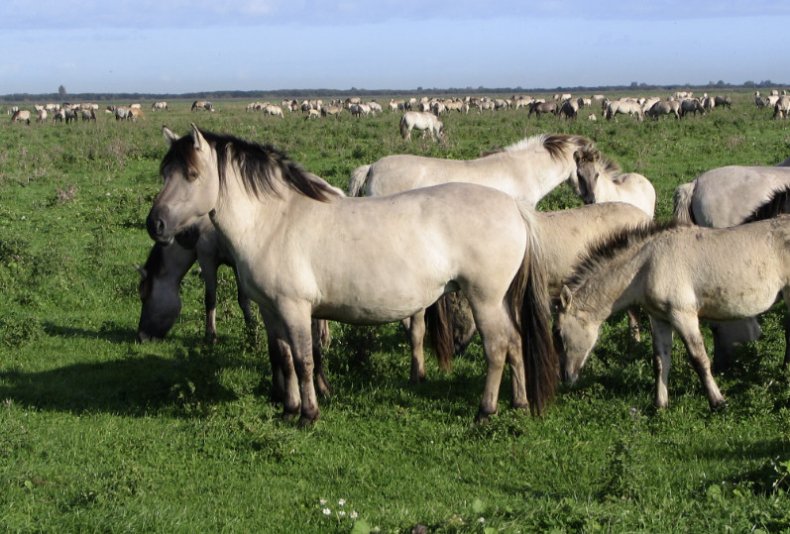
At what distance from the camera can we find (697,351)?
7012mm

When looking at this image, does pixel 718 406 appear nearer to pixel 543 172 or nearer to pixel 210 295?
pixel 543 172

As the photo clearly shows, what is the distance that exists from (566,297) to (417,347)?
4.76 feet

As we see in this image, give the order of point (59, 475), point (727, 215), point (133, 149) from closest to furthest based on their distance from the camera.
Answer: point (59, 475) → point (727, 215) → point (133, 149)

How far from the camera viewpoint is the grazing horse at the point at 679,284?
276 inches

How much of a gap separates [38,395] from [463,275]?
382 cm

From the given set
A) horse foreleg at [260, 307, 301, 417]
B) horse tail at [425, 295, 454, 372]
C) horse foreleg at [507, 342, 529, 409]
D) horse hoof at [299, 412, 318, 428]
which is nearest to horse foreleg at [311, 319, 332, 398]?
horse foreleg at [260, 307, 301, 417]

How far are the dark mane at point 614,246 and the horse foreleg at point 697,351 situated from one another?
747 millimetres

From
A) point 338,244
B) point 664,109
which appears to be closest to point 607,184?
point 338,244

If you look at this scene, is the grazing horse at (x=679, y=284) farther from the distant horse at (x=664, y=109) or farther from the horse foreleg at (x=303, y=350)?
the distant horse at (x=664, y=109)

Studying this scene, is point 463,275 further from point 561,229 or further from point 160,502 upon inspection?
point 160,502

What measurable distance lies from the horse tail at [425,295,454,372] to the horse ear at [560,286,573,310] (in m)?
1.13

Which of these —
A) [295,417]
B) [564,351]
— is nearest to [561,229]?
[564,351]

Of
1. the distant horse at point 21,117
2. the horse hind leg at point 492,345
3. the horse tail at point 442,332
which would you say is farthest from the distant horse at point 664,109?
the horse hind leg at point 492,345

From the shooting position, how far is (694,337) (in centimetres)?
698
